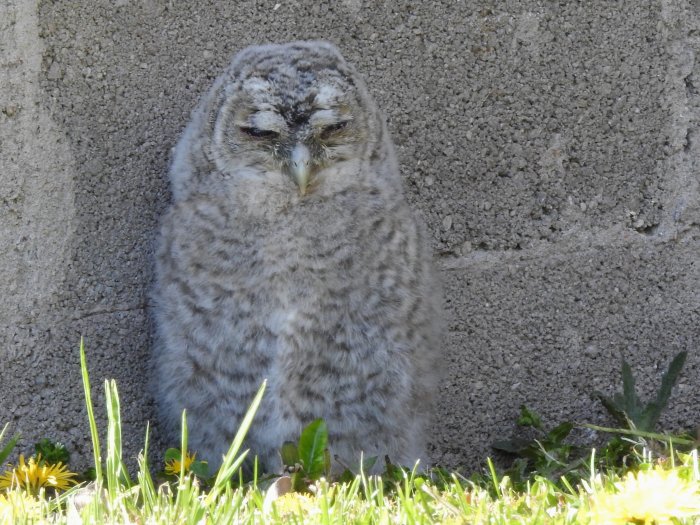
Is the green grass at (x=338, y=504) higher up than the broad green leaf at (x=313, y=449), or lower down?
higher up

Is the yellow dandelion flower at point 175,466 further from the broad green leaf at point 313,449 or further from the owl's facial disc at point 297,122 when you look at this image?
the owl's facial disc at point 297,122

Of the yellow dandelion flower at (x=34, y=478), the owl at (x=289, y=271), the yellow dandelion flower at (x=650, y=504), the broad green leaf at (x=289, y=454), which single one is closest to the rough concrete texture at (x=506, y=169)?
the owl at (x=289, y=271)

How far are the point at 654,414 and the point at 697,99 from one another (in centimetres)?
102

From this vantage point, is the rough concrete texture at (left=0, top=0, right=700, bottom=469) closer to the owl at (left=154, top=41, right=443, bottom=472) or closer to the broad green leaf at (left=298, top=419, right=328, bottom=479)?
the owl at (left=154, top=41, right=443, bottom=472)

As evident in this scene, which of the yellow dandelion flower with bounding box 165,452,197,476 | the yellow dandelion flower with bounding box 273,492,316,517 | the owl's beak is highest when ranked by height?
the owl's beak

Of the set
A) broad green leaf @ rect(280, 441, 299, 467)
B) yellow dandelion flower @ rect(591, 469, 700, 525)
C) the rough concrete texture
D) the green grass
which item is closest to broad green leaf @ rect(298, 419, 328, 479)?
broad green leaf @ rect(280, 441, 299, 467)

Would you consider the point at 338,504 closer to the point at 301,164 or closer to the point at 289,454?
the point at 289,454

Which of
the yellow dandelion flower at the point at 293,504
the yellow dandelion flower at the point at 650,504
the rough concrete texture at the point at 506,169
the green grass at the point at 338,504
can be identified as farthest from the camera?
the rough concrete texture at the point at 506,169

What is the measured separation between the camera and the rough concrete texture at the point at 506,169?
3.14 metres

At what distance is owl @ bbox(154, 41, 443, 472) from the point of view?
2879mm

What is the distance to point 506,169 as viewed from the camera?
3.32 meters

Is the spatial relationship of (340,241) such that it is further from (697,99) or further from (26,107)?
(697,99)

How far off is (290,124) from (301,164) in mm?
116

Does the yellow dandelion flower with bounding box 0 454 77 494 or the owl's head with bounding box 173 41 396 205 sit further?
the owl's head with bounding box 173 41 396 205
